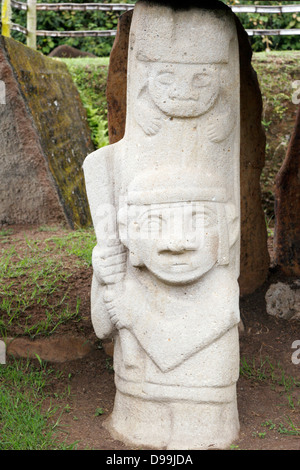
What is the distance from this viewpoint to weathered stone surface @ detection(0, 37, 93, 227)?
6.09 m

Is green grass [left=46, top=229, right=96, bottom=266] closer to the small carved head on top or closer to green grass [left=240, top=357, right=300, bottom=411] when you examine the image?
green grass [left=240, top=357, right=300, bottom=411]

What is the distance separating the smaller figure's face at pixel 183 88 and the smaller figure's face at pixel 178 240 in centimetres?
43

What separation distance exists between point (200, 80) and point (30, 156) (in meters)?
3.14

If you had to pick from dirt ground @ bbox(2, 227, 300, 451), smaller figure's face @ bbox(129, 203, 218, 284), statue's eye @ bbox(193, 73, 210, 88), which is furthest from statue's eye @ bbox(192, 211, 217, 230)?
dirt ground @ bbox(2, 227, 300, 451)

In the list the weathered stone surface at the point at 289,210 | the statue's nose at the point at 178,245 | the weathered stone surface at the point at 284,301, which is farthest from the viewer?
the weathered stone surface at the point at 289,210

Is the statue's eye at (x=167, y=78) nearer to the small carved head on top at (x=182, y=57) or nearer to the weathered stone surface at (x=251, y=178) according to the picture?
the small carved head on top at (x=182, y=57)

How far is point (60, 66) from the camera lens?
7484mm

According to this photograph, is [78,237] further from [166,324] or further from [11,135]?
[166,324]

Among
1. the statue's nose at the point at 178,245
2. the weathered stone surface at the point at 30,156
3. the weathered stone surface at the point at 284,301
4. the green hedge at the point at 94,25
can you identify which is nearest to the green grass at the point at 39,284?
the weathered stone surface at the point at 30,156

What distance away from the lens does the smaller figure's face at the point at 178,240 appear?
3.21 meters

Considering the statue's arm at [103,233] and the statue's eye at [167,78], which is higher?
the statue's eye at [167,78]

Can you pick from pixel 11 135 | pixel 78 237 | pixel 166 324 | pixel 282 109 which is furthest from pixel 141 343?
pixel 282 109

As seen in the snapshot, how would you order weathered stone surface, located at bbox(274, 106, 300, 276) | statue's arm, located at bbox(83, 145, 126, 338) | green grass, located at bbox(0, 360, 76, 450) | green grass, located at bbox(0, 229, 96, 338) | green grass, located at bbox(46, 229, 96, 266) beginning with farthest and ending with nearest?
green grass, located at bbox(46, 229, 96, 266)
weathered stone surface, located at bbox(274, 106, 300, 276)
green grass, located at bbox(0, 229, 96, 338)
statue's arm, located at bbox(83, 145, 126, 338)
green grass, located at bbox(0, 360, 76, 450)
